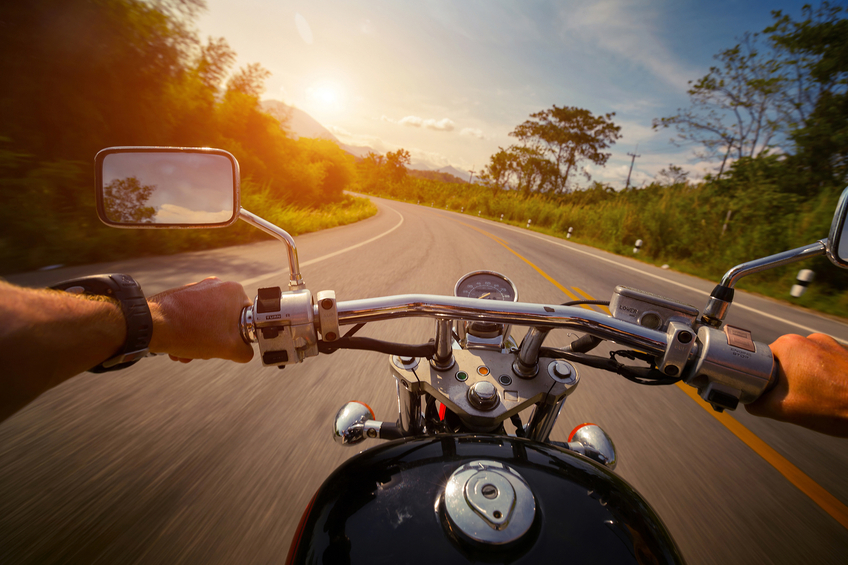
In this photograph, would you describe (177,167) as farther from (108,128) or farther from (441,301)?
(108,128)

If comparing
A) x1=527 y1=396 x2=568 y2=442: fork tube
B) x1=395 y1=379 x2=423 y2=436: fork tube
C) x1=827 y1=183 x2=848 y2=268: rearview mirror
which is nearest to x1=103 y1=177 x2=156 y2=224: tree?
x1=395 y1=379 x2=423 y2=436: fork tube

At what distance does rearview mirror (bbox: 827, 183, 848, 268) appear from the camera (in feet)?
3.19


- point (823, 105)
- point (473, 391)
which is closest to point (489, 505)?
point (473, 391)

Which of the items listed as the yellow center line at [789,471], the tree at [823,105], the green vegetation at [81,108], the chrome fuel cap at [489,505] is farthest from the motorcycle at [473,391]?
the tree at [823,105]

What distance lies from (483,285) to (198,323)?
1.11m

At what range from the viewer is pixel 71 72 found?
5383 millimetres

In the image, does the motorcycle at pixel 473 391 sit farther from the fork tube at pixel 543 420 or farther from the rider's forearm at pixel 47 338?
the rider's forearm at pixel 47 338

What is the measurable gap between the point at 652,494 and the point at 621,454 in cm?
27

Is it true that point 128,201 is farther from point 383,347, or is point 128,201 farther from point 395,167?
point 395,167

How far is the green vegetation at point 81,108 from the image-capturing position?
4695mm

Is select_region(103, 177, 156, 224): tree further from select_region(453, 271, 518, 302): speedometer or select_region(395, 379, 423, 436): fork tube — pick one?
select_region(453, 271, 518, 302): speedometer

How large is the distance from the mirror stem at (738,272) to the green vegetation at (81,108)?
6753 mm

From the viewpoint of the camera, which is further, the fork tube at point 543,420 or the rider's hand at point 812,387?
the fork tube at point 543,420

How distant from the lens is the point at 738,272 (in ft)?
2.94
